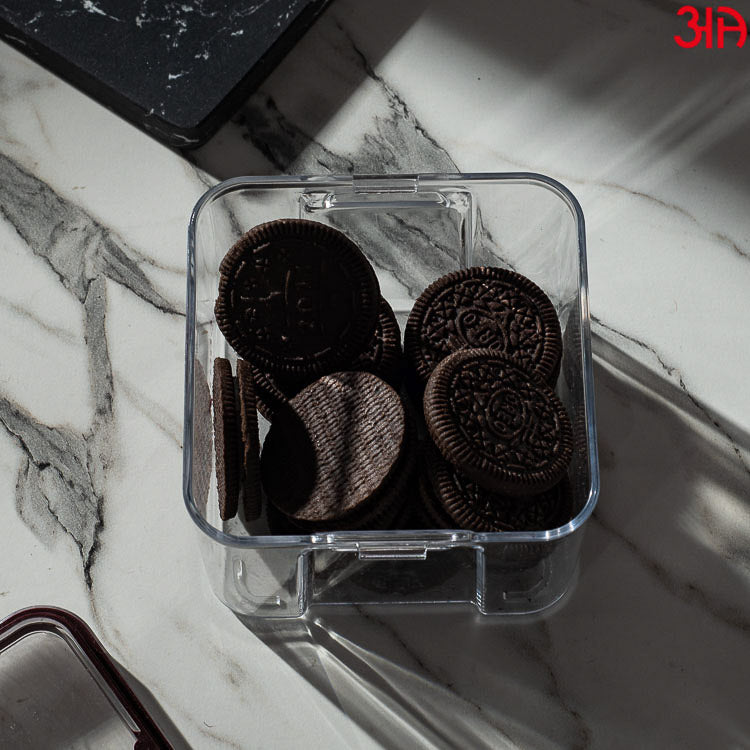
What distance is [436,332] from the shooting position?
1006 mm

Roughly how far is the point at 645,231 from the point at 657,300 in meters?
0.09

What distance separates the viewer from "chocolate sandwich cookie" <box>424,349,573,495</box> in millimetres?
895

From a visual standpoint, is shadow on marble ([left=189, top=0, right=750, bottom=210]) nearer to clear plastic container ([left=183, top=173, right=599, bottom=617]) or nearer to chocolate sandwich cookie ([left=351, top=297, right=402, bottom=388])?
clear plastic container ([left=183, top=173, right=599, bottom=617])

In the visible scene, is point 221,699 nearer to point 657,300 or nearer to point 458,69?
point 657,300

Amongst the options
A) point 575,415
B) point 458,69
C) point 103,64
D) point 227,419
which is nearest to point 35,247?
point 103,64

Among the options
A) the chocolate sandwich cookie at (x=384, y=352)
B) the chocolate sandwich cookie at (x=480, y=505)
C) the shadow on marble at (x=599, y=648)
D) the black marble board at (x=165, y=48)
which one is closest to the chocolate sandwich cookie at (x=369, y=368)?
the chocolate sandwich cookie at (x=384, y=352)

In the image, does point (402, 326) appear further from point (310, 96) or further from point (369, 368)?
point (310, 96)

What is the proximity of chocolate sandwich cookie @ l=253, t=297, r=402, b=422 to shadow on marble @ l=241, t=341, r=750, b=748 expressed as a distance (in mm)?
218

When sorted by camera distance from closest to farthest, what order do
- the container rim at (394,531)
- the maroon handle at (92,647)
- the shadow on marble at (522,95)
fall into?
the container rim at (394,531) → the maroon handle at (92,647) → the shadow on marble at (522,95)

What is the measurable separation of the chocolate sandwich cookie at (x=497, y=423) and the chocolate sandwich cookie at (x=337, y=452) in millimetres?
44

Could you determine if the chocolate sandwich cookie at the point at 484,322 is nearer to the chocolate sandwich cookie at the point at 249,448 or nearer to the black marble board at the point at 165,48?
the chocolate sandwich cookie at the point at 249,448

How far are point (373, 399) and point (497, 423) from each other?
0.39ft

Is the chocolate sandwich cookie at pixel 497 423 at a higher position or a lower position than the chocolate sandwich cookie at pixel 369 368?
higher

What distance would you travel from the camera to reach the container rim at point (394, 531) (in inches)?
34.4
